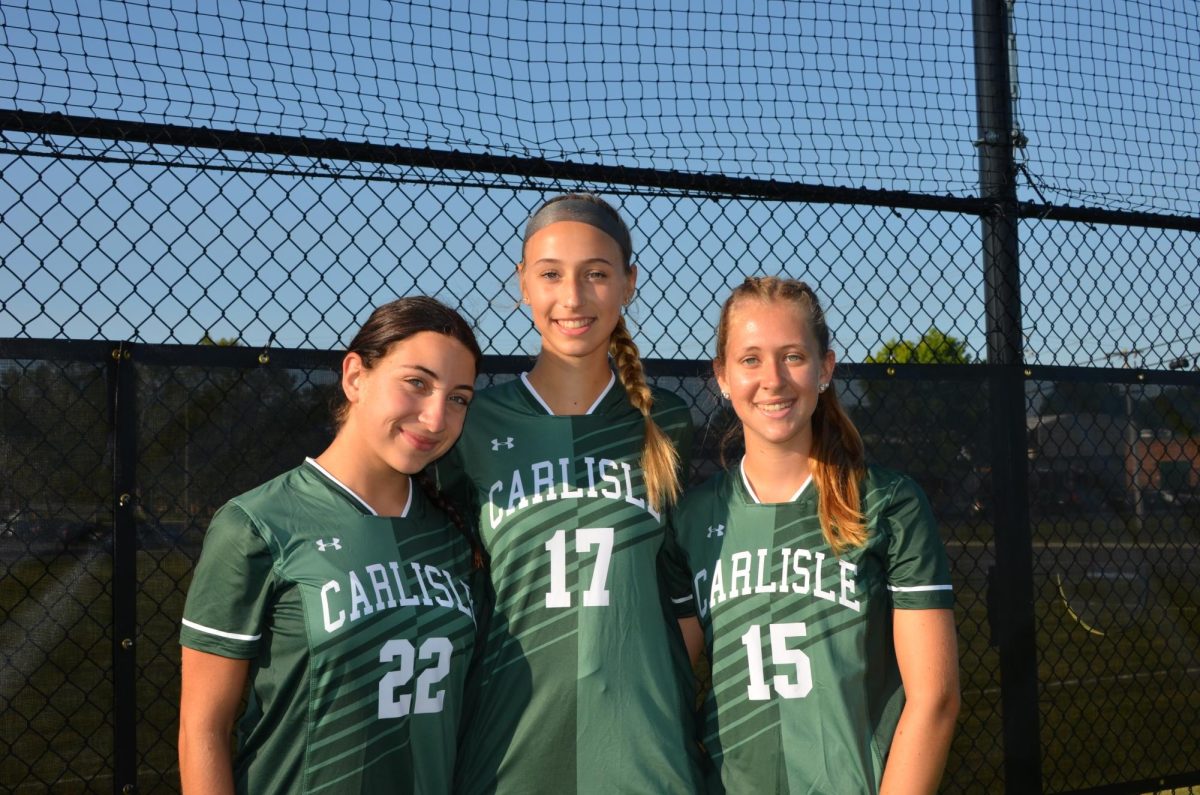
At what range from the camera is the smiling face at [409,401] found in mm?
2234

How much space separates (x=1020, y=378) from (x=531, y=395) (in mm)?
1856

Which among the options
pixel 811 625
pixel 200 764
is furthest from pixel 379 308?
pixel 811 625

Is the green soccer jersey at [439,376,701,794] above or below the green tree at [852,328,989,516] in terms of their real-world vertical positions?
below

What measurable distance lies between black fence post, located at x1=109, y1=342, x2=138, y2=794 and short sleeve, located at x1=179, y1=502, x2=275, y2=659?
A: 0.66m

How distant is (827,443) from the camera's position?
97.0 inches

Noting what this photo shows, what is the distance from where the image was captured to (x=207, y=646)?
2025 millimetres

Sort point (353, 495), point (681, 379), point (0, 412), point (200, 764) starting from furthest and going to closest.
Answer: point (681, 379), point (0, 412), point (353, 495), point (200, 764)

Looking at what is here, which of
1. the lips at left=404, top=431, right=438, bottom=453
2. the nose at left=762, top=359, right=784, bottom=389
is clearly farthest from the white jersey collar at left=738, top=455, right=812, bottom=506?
the lips at left=404, top=431, right=438, bottom=453

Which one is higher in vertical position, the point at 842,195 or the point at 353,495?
the point at 842,195

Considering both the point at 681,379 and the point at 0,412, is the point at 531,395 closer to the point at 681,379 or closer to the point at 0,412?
the point at 681,379

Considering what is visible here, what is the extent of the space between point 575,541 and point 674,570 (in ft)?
0.96

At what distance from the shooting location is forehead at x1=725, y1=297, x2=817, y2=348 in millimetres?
2410

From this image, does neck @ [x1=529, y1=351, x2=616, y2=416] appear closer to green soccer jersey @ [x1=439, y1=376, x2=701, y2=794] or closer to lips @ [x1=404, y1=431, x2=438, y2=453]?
green soccer jersey @ [x1=439, y1=376, x2=701, y2=794]

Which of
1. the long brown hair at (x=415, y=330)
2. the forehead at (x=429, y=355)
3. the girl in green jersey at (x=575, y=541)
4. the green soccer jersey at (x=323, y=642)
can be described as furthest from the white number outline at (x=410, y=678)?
the forehead at (x=429, y=355)
